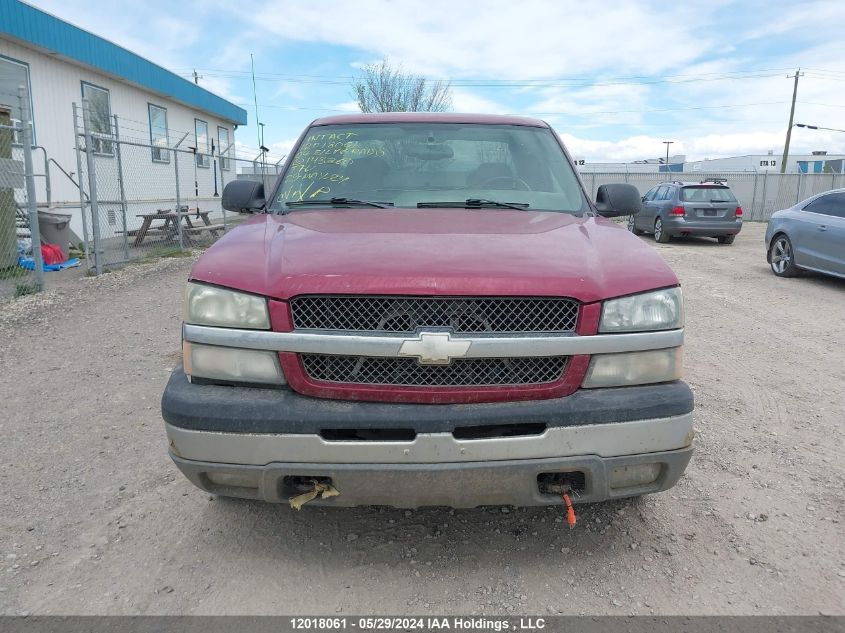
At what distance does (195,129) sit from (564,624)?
20730 millimetres

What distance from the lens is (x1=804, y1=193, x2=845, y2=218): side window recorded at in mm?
9109

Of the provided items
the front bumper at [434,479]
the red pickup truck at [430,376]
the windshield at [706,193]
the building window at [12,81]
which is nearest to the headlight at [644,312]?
the red pickup truck at [430,376]

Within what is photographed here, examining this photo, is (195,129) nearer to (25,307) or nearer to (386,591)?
(25,307)

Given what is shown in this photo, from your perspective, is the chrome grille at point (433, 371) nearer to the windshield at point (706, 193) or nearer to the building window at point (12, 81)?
the building window at point (12, 81)

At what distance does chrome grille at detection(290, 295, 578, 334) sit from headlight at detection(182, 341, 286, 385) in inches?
7.0

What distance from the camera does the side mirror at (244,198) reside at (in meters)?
3.66

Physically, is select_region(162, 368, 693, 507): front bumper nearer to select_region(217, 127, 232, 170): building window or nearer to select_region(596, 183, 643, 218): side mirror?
select_region(596, 183, 643, 218): side mirror

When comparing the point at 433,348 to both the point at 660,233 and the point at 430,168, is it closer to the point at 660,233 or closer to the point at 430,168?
the point at 430,168

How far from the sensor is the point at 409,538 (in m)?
2.75

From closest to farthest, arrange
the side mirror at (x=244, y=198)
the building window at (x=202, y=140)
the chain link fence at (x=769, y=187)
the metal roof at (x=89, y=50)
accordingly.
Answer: the side mirror at (x=244, y=198) → the metal roof at (x=89, y=50) → the building window at (x=202, y=140) → the chain link fence at (x=769, y=187)

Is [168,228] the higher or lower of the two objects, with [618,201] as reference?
lower

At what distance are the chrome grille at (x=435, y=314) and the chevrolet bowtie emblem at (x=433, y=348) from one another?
0.16 feet

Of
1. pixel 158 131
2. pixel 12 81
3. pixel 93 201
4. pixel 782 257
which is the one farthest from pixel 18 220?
pixel 782 257

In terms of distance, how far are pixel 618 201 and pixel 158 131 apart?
16840 millimetres
